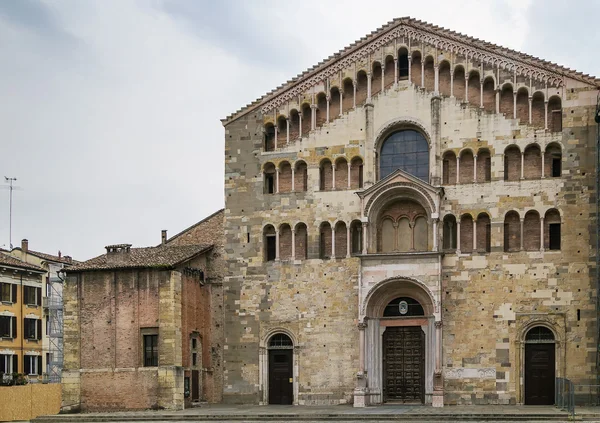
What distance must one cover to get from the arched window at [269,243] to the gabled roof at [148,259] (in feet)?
10.3

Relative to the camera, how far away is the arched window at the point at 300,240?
137ft

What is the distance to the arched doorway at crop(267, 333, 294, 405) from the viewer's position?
135ft

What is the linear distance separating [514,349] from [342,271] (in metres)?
8.38

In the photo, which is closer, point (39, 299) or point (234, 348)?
point (234, 348)

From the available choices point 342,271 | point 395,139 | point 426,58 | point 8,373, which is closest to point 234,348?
point 342,271

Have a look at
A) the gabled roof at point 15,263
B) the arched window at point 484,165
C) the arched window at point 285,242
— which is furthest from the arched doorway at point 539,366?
the gabled roof at point 15,263

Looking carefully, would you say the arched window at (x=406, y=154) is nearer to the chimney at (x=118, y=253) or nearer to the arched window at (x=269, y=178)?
the arched window at (x=269, y=178)

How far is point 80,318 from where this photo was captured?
41688 millimetres

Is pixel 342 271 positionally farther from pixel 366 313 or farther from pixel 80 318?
pixel 80 318

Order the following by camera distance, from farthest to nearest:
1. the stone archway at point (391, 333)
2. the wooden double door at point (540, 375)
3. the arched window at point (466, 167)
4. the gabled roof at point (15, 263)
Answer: the gabled roof at point (15, 263), the arched window at point (466, 167), the stone archway at point (391, 333), the wooden double door at point (540, 375)

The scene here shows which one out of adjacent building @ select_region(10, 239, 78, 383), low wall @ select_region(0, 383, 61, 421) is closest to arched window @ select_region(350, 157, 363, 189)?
low wall @ select_region(0, 383, 61, 421)

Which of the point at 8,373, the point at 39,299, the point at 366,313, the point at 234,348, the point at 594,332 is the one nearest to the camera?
the point at 594,332

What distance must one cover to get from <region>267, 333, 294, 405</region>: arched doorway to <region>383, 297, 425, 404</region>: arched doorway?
442cm

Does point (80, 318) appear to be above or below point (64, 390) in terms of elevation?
above
